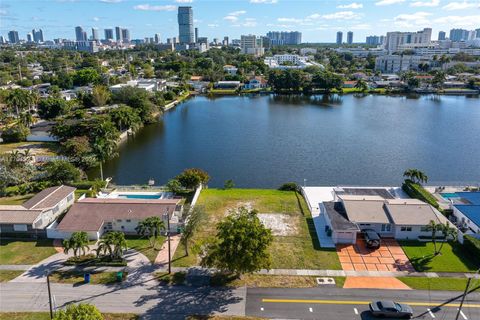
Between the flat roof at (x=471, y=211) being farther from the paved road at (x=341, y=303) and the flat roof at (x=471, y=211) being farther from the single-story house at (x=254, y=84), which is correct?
the single-story house at (x=254, y=84)

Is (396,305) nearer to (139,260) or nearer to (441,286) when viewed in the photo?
(441,286)

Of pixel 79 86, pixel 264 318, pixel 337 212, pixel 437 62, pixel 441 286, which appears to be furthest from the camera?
pixel 437 62

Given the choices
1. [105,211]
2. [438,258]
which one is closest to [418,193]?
[438,258]

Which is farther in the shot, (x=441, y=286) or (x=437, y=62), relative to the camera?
(x=437, y=62)

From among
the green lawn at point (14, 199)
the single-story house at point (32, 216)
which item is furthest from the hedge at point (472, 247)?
the green lawn at point (14, 199)

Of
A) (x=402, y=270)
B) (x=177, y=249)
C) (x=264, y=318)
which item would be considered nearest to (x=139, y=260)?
(x=177, y=249)

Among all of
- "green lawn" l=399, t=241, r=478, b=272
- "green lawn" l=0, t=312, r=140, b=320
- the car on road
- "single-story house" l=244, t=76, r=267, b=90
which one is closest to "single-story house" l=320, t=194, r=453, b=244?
"green lawn" l=399, t=241, r=478, b=272

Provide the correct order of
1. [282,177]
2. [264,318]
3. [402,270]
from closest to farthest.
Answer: [264,318] → [402,270] → [282,177]
